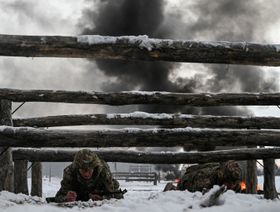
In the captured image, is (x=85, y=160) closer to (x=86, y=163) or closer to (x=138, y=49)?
(x=86, y=163)

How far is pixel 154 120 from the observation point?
6910 millimetres

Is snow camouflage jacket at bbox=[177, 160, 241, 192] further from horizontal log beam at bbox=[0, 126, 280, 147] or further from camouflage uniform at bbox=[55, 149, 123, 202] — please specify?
camouflage uniform at bbox=[55, 149, 123, 202]

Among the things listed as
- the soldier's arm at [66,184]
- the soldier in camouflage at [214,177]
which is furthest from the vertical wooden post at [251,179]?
the soldier's arm at [66,184]

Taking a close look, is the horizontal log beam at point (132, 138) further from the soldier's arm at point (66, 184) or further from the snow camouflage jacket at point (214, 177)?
the snow camouflage jacket at point (214, 177)

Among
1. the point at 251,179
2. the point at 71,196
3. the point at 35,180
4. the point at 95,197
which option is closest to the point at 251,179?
the point at 251,179

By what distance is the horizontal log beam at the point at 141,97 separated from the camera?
21.3ft

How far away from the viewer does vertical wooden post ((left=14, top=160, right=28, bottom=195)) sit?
27.7 ft

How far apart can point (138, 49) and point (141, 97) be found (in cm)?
215

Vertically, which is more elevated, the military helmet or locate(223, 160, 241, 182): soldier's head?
the military helmet

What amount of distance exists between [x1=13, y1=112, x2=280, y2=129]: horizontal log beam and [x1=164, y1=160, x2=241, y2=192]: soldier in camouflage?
0.81 metres

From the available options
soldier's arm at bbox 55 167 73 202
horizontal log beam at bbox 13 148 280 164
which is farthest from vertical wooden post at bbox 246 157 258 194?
soldier's arm at bbox 55 167 73 202

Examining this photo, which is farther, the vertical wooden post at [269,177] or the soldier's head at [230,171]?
the vertical wooden post at [269,177]

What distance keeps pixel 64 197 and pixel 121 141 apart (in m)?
1.01

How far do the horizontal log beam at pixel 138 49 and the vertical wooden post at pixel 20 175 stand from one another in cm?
462
